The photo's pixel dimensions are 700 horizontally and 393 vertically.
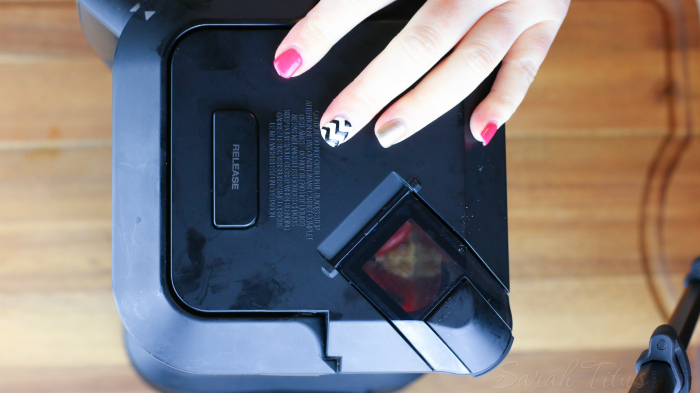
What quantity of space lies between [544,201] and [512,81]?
0.28 metres

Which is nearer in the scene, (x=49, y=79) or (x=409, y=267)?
(x=409, y=267)

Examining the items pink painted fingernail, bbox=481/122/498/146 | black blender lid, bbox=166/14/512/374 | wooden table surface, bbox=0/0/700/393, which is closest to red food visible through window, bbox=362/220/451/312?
black blender lid, bbox=166/14/512/374

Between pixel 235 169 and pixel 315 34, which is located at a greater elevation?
pixel 315 34

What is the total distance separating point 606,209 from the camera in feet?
2.28

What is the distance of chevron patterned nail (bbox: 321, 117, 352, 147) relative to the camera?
16.4 inches

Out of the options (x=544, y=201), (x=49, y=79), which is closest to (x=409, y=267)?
(x=544, y=201)

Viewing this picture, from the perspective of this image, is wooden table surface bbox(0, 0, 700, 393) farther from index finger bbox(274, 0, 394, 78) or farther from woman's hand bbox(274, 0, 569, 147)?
index finger bbox(274, 0, 394, 78)

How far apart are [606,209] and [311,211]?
1.60 ft

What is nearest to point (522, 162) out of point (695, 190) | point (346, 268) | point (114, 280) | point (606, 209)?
point (606, 209)

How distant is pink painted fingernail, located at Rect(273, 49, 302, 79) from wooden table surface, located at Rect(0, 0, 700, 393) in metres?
0.37

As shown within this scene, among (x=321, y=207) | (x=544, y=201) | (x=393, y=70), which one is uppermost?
(x=393, y=70)

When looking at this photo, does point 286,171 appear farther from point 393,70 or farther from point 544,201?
point 544,201

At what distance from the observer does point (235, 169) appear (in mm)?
432

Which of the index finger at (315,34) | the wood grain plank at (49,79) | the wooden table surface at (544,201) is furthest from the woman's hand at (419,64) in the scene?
the wood grain plank at (49,79)
